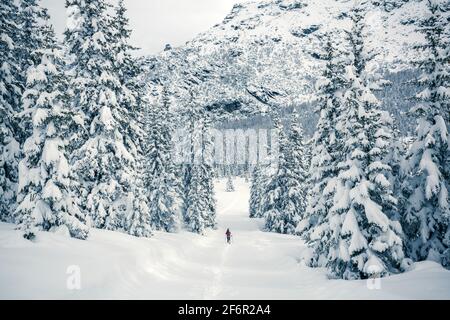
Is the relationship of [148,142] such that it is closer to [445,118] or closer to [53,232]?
[53,232]

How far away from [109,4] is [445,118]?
2237cm

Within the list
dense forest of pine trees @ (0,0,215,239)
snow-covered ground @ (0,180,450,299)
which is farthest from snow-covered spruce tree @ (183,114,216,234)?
snow-covered ground @ (0,180,450,299)

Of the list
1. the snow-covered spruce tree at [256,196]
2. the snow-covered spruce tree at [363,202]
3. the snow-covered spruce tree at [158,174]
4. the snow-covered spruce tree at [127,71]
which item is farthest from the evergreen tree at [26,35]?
the snow-covered spruce tree at [256,196]

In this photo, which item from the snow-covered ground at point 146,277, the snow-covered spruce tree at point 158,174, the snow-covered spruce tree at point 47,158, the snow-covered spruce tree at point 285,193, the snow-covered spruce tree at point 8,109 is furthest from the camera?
the snow-covered spruce tree at point 285,193

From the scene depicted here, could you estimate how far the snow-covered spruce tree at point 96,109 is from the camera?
2386 cm

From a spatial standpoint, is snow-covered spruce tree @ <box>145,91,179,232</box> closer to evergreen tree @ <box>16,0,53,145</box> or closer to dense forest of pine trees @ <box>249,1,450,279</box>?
evergreen tree @ <box>16,0,53,145</box>

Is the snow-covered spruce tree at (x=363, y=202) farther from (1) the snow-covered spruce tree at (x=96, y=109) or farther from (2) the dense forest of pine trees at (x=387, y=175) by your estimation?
(1) the snow-covered spruce tree at (x=96, y=109)

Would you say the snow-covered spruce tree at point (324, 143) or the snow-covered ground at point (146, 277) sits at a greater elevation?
the snow-covered spruce tree at point (324, 143)

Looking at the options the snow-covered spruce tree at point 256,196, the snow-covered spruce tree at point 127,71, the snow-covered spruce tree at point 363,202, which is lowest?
the snow-covered spruce tree at point 256,196

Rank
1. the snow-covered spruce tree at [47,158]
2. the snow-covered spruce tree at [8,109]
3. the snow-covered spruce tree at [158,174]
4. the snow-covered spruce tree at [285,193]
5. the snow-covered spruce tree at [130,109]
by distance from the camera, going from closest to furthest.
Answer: the snow-covered spruce tree at [47,158] < the snow-covered spruce tree at [8,109] < the snow-covered spruce tree at [130,109] < the snow-covered spruce tree at [158,174] < the snow-covered spruce tree at [285,193]

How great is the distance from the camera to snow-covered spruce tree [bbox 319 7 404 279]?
16.8m

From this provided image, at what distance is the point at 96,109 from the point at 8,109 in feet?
19.4

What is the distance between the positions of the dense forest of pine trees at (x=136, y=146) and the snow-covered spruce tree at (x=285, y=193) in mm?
23813

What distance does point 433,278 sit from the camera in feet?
45.3
